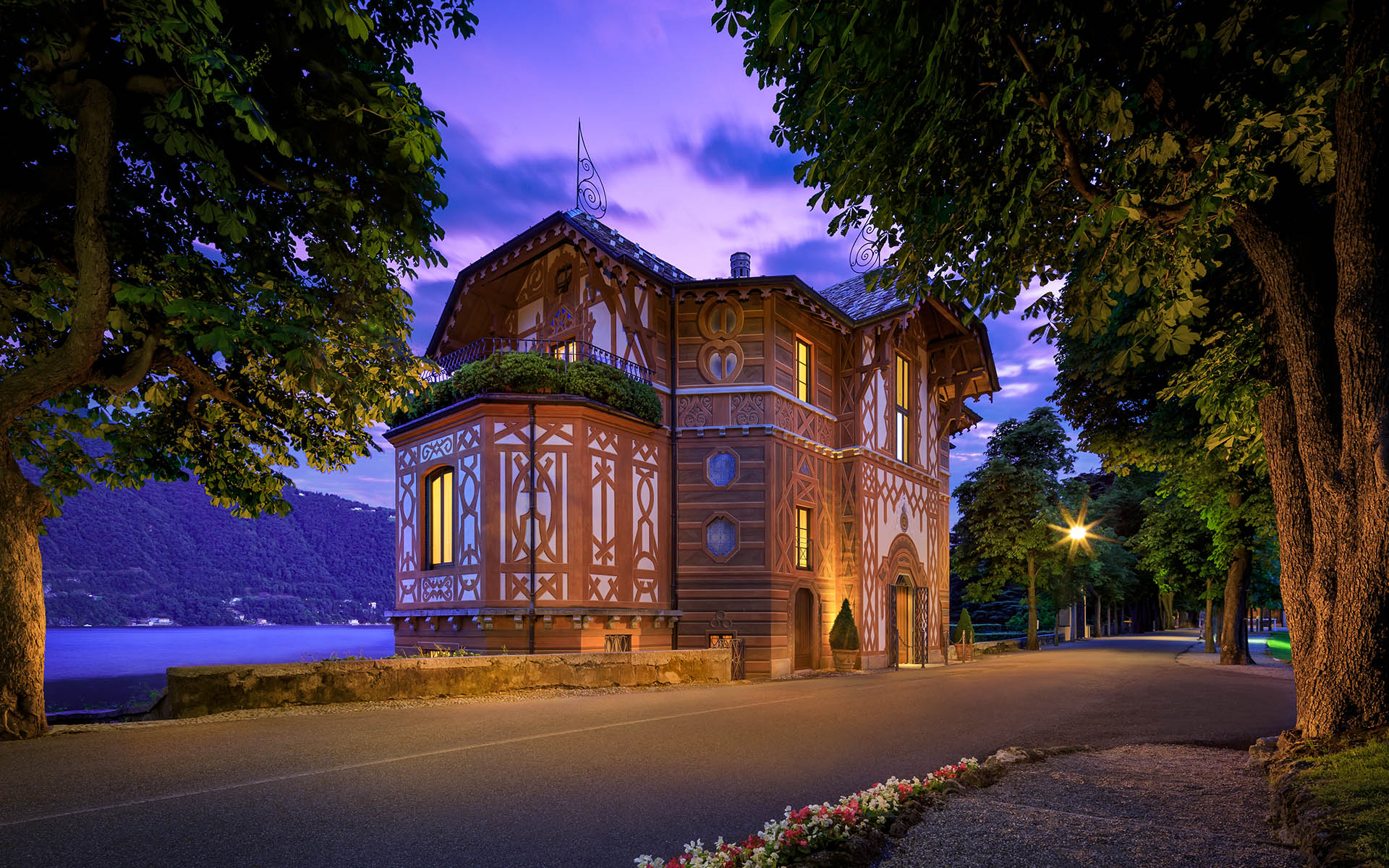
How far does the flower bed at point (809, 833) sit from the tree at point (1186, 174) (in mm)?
3956

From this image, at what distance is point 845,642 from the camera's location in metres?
21.7

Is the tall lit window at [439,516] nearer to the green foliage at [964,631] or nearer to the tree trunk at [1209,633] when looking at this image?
the green foliage at [964,631]

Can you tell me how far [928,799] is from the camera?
5.68 meters

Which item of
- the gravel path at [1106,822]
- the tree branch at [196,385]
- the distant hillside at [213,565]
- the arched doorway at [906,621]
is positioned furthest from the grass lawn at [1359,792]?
the distant hillside at [213,565]

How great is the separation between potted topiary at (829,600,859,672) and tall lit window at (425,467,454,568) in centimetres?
1052

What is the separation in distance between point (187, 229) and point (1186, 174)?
1009 cm

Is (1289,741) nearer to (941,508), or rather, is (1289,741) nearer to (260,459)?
(260,459)

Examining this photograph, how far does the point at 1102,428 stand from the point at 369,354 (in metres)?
13.9

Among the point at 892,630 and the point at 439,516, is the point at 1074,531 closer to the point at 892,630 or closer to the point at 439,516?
the point at 892,630

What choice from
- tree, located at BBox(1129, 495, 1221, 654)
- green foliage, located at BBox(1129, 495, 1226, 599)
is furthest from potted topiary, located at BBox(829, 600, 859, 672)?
green foliage, located at BBox(1129, 495, 1226, 599)

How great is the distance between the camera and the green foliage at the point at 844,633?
71.1ft

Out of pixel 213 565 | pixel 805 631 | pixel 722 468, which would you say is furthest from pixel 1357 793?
pixel 213 565

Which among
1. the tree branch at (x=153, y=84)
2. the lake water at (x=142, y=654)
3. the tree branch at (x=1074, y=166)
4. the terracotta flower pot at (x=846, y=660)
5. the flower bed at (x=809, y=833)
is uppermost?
the tree branch at (x=153, y=84)

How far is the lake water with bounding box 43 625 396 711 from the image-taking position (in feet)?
81.5
